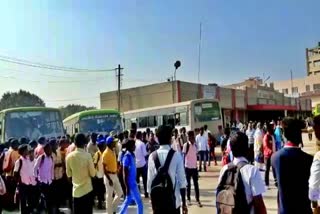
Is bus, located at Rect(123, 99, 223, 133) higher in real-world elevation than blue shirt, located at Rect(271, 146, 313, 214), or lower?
higher

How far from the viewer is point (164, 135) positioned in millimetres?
5992

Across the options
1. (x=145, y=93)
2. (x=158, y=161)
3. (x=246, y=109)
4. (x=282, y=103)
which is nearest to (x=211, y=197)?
(x=158, y=161)

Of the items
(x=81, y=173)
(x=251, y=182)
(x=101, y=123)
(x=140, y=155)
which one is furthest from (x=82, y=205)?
(x=101, y=123)

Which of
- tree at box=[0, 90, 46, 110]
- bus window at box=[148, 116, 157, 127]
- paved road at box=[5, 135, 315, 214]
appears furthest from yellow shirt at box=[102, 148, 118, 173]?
tree at box=[0, 90, 46, 110]

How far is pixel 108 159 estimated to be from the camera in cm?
946

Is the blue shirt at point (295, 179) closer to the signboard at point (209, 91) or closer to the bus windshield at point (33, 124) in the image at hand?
the bus windshield at point (33, 124)

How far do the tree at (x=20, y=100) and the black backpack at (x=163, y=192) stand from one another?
69.7 meters

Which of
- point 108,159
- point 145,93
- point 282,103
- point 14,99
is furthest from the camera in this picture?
point 14,99

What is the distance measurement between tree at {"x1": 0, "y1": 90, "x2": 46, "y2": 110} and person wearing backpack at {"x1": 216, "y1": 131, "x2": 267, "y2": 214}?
71150mm

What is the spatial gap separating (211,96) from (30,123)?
32.3 metres

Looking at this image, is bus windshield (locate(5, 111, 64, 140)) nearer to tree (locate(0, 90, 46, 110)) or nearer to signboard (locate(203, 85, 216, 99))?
signboard (locate(203, 85, 216, 99))

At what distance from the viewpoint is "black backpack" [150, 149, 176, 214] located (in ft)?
18.8

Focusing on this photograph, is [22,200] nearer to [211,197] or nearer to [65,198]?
[65,198]

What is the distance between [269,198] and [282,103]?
57441 mm
